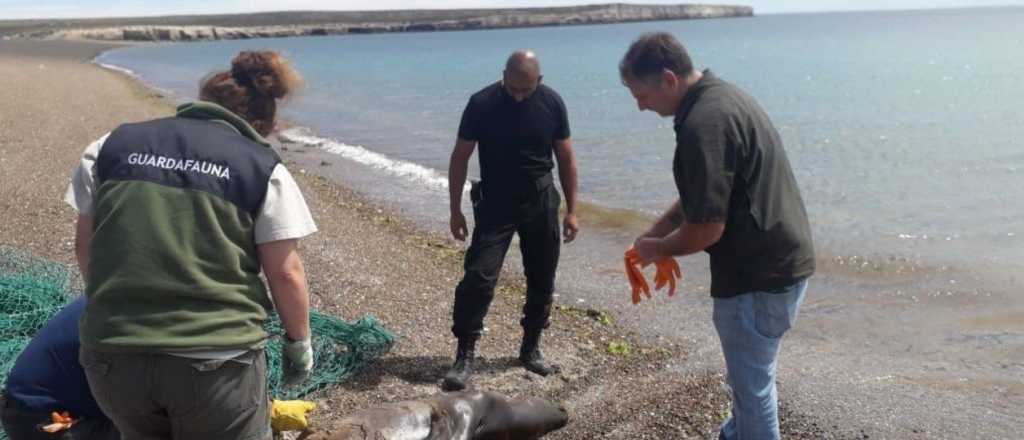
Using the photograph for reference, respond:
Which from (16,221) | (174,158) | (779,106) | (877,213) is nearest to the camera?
(174,158)

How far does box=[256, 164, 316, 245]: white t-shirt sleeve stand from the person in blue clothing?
1.04 meters

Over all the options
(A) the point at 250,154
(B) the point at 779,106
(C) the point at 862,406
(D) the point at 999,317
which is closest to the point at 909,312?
(D) the point at 999,317

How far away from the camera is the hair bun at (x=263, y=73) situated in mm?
3195

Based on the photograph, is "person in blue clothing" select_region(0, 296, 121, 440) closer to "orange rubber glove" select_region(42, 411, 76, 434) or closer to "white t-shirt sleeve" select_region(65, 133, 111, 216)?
"orange rubber glove" select_region(42, 411, 76, 434)

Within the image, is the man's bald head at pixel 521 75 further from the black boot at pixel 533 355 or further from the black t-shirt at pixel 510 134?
the black boot at pixel 533 355

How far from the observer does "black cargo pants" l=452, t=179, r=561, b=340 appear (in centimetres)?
583

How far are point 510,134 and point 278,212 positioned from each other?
119 inches

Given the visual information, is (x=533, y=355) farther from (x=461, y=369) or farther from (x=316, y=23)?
(x=316, y=23)

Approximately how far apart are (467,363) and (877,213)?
8.92 m

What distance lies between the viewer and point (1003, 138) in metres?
20.1

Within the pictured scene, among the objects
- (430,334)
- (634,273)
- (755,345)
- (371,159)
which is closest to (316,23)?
(371,159)

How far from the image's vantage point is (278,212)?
288cm

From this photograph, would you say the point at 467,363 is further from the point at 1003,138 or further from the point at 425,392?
the point at 1003,138

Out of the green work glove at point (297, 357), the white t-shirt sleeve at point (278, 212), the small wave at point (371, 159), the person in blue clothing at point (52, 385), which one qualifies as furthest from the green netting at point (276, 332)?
the small wave at point (371, 159)
